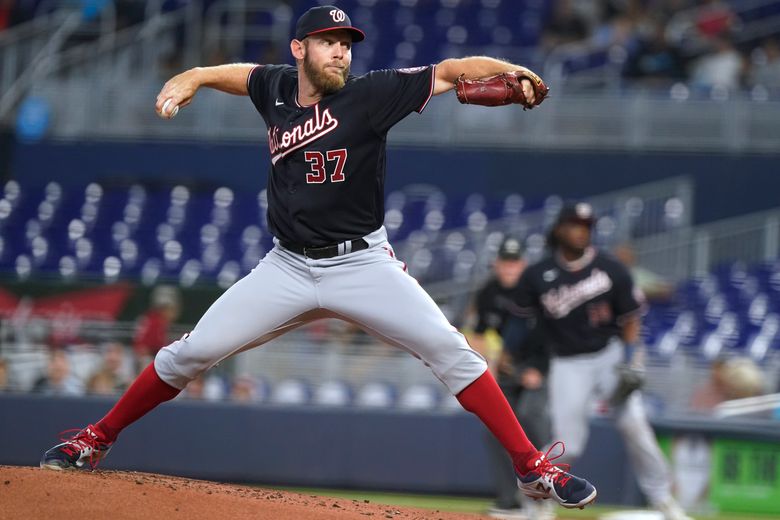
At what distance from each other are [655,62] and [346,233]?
11.0 m

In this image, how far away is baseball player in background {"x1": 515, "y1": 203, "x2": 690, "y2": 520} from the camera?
7.75m

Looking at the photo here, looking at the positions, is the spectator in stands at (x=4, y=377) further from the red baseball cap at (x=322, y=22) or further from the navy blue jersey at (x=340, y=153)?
the red baseball cap at (x=322, y=22)

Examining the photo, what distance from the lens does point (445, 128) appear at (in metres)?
15.5

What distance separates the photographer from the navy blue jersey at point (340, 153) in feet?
16.7

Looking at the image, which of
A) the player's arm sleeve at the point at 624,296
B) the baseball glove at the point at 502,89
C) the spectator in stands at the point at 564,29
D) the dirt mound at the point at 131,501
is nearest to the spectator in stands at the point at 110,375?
the player's arm sleeve at the point at 624,296

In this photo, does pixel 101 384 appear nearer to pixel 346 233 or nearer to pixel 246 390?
pixel 246 390

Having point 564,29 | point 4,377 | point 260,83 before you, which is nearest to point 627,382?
point 260,83

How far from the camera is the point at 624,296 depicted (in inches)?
308

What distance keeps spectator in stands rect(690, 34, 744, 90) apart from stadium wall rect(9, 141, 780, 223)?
2.88 ft

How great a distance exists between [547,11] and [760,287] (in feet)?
18.1

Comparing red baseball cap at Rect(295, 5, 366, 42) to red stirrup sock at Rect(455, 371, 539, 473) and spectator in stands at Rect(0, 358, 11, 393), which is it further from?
spectator in stands at Rect(0, 358, 11, 393)

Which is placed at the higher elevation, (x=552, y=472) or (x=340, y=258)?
(x=340, y=258)

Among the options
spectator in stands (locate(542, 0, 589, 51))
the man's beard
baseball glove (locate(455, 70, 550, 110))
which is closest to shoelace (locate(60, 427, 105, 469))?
the man's beard

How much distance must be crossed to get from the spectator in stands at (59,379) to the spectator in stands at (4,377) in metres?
0.28
